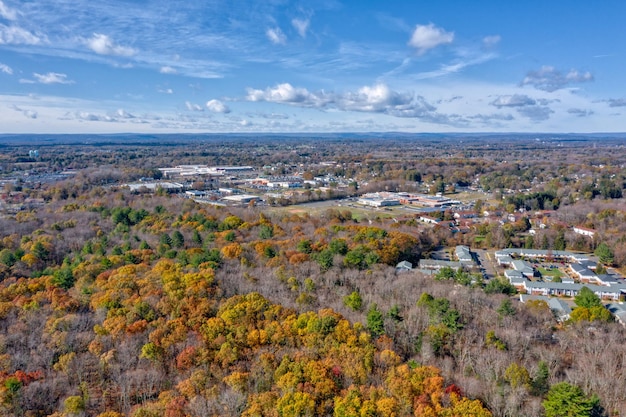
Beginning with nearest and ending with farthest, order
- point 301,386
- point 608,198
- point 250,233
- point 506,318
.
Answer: point 301,386 → point 506,318 → point 250,233 → point 608,198

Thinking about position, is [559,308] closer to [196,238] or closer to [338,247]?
[338,247]

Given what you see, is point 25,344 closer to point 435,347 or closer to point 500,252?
point 435,347

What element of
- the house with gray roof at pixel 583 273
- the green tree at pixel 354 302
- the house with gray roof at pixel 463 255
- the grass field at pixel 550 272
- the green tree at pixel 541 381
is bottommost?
the grass field at pixel 550 272

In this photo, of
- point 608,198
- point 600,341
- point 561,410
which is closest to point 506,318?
point 600,341

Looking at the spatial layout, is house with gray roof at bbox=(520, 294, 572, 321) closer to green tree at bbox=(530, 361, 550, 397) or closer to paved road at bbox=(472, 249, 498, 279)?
paved road at bbox=(472, 249, 498, 279)

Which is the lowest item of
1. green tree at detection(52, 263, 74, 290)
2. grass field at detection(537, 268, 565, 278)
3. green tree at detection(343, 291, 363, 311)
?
grass field at detection(537, 268, 565, 278)

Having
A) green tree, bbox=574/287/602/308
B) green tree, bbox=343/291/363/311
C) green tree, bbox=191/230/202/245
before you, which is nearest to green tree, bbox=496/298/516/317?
green tree, bbox=574/287/602/308

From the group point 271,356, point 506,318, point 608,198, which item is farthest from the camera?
point 608,198

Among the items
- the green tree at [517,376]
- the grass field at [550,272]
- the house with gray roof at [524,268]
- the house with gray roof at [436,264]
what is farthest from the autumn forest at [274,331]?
the house with gray roof at [524,268]

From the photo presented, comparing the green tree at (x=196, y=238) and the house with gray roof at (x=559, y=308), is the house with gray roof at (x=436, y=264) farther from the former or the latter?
the green tree at (x=196, y=238)
